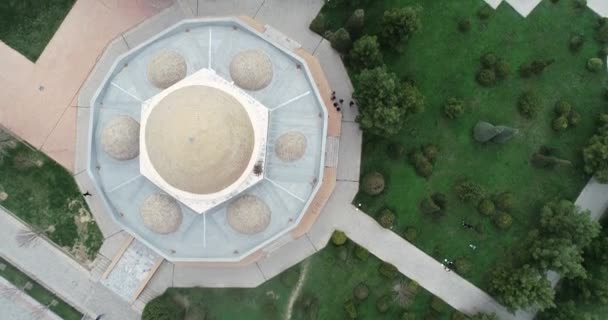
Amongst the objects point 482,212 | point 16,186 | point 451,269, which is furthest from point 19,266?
point 482,212

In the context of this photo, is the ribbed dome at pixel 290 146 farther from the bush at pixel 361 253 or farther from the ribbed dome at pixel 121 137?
the ribbed dome at pixel 121 137

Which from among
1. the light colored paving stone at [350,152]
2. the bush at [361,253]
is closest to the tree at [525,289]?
the bush at [361,253]

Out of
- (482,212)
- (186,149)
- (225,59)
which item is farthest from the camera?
(482,212)

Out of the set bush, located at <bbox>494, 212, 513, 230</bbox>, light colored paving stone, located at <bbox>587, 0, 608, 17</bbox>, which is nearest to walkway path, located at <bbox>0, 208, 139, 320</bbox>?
bush, located at <bbox>494, 212, 513, 230</bbox>

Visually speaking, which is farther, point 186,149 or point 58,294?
point 58,294

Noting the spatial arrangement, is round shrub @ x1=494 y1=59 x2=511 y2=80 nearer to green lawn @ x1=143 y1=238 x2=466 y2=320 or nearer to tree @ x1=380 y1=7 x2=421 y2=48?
tree @ x1=380 y1=7 x2=421 y2=48

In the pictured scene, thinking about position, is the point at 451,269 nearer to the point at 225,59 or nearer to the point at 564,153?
the point at 564,153

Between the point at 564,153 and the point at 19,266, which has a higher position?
the point at 564,153
